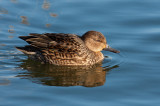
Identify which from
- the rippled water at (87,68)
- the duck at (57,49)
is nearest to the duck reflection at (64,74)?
the rippled water at (87,68)

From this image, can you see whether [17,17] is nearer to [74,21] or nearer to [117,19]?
[74,21]

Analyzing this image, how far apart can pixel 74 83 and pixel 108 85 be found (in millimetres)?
786

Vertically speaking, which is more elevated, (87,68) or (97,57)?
(97,57)

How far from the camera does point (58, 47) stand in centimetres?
1053

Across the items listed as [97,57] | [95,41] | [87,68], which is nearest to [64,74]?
[87,68]

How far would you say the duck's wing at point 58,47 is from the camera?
1053 centimetres

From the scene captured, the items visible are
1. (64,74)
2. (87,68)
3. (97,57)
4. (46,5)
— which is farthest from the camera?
(46,5)

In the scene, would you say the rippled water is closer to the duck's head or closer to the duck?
the duck

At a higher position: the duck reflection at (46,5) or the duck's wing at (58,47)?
the duck reflection at (46,5)

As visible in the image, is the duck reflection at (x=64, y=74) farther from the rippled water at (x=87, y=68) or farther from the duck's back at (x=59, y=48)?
the duck's back at (x=59, y=48)

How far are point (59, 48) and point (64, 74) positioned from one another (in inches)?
38.4

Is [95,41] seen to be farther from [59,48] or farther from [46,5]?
[46,5]

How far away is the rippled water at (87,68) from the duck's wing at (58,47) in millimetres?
323

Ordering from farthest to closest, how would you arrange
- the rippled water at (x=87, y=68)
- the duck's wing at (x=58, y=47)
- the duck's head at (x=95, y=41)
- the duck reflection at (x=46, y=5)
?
the duck reflection at (x=46, y=5) → the duck's head at (x=95, y=41) → the duck's wing at (x=58, y=47) → the rippled water at (x=87, y=68)
